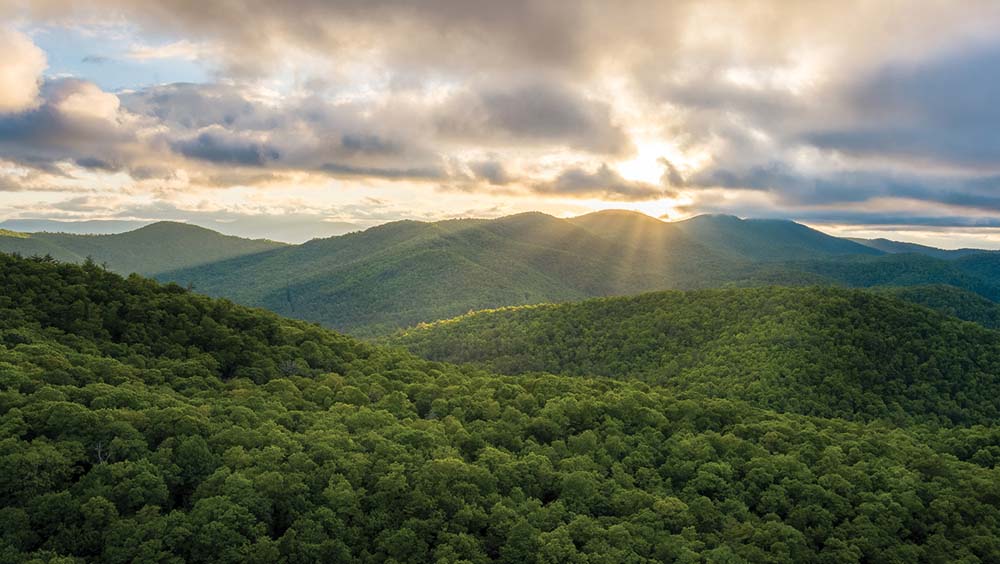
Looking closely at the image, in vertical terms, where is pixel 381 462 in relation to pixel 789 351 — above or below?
above

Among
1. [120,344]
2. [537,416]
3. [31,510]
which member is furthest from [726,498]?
[120,344]

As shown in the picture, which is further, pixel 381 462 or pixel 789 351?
pixel 789 351

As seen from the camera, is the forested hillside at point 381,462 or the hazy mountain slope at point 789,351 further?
the hazy mountain slope at point 789,351

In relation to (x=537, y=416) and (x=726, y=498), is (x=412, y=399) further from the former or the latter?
(x=726, y=498)

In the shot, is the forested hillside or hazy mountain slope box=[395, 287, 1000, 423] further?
hazy mountain slope box=[395, 287, 1000, 423]
